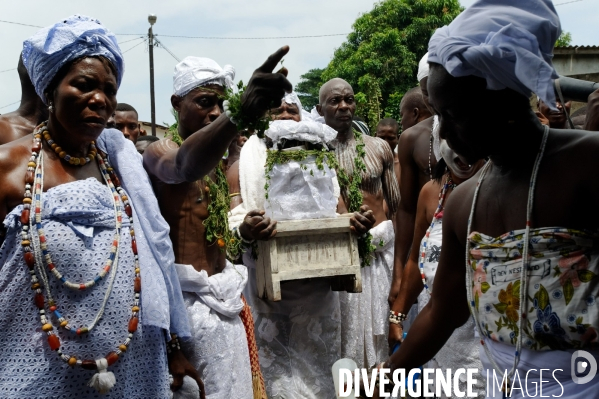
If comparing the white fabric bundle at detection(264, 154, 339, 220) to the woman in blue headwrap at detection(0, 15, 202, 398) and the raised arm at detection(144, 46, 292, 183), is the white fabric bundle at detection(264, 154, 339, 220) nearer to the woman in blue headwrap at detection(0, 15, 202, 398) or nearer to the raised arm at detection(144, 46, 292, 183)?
the raised arm at detection(144, 46, 292, 183)

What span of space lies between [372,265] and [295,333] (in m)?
0.94

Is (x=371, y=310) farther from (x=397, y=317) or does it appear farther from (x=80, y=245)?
(x=80, y=245)

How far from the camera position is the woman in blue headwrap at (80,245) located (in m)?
3.04

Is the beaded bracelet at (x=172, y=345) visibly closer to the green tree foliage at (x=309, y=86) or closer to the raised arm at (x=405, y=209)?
the raised arm at (x=405, y=209)

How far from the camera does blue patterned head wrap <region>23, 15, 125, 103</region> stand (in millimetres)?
3189

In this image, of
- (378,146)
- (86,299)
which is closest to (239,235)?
(378,146)

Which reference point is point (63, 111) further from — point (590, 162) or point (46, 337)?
point (590, 162)

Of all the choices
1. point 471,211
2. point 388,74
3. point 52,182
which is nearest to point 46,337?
point 52,182

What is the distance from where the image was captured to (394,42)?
2744cm

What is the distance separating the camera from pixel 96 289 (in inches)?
123

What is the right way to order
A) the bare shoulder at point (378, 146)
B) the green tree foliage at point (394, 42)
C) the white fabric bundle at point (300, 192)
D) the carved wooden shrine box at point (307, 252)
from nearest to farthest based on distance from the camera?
the carved wooden shrine box at point (307, 252) < the white fabric bundle at point (300, 192) < the bare shoulder at point (378, 146) < the green tree foliage at point (394, 42)

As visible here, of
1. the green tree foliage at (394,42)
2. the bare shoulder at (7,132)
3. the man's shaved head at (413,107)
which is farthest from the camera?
the green tree foliage at (394,42)

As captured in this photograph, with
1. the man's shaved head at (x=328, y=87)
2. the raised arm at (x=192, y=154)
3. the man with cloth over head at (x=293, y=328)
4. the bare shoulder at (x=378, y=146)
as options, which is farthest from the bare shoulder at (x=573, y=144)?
the man's shaved head at (x=328, y=87)

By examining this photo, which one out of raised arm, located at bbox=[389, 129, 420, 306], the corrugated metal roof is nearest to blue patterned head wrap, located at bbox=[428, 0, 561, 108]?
raised arm, located at bbox=[389, 129, 420, 306]
